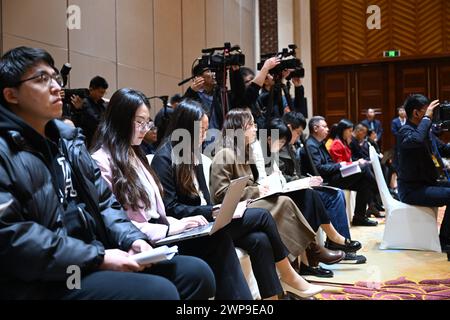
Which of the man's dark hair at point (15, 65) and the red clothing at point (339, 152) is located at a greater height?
the man's dark hair at point (15, 65)

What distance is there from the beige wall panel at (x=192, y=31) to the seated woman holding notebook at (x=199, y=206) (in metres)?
4.04

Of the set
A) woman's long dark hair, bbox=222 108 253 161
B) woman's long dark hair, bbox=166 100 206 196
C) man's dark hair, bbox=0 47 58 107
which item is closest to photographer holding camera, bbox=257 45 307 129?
woman's long dark hair, bbox=222 108 253 161

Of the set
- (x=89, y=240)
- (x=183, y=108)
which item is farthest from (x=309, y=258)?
(x=89, y=240)

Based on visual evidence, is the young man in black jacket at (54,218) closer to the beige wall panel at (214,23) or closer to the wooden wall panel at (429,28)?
the beige wall panel at (214,23)

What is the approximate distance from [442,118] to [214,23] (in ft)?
13.9

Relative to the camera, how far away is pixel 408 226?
12.3 feet

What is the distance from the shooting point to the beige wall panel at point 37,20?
3594 millimetres

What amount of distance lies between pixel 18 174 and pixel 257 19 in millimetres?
8083

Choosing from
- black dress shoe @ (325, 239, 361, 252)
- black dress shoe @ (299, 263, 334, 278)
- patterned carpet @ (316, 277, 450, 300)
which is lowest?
patterned carpet @ (316, 277, 450, 300)

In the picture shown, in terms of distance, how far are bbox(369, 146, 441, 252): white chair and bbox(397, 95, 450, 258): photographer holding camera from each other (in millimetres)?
Result: 72

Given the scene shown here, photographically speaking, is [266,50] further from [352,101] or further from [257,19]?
[352,101]

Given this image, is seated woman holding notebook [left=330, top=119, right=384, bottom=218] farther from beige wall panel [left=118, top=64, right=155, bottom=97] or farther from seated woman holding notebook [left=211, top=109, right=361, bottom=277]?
beige wall panel [left=118, top=64, right=155, bottom=97]

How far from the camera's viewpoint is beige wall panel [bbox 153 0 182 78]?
18.4 feet

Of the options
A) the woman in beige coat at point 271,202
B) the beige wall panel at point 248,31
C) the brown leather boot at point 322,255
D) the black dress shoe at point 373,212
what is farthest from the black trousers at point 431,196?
the beige wall panel at point 248,31
